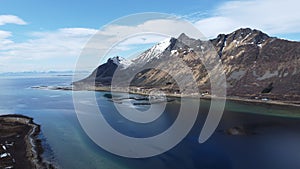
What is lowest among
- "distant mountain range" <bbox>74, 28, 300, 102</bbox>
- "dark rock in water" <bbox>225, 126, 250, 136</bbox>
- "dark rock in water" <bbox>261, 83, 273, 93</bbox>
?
"dark rock in water" <bbox>225, 126, 250, 136</bbox>

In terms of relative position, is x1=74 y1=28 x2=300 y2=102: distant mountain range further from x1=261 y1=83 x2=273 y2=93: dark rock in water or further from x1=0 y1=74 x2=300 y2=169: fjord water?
x1=0 y1=74 x2=300 y2=169: fjord water

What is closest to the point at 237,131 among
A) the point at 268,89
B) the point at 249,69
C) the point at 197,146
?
the point at 197,146

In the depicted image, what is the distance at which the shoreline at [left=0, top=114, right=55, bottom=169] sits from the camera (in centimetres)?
3919

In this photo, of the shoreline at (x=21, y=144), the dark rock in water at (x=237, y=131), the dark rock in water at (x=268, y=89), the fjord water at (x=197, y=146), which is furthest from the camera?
the dark rock in water at (x=268, y=89)

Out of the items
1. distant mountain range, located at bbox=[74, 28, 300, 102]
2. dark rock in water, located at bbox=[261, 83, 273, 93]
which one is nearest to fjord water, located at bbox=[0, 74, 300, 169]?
dark rock in water, located at bbox=[261, 83, 273, 93]

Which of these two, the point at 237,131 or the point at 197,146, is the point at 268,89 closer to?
the point at 237,131

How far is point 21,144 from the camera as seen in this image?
4834cm

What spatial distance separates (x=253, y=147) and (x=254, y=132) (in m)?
11.1

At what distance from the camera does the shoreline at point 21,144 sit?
39.2m

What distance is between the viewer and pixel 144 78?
195 metres

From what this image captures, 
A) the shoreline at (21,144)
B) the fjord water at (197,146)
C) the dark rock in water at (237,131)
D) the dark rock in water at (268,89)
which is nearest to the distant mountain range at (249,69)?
the dark rock in water at (268,89)

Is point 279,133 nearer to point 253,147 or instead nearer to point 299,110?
point 253,147

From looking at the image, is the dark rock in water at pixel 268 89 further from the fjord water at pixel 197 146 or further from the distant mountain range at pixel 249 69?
the fjord water at pixel 197 146

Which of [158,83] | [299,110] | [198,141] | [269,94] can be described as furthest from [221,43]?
[198,141]
